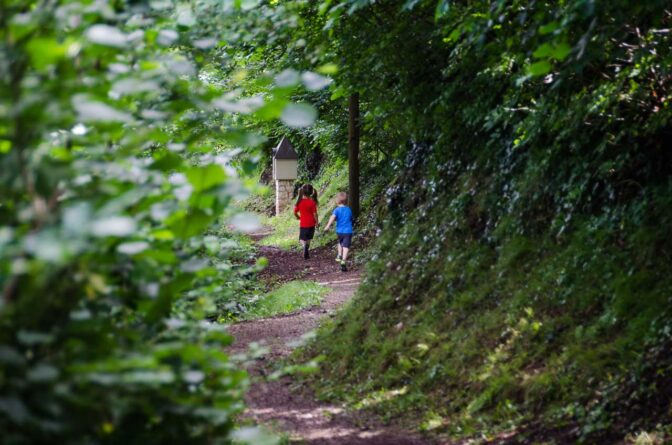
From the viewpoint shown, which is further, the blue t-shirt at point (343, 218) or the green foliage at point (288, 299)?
the blue t-shirt at point (343, 218)

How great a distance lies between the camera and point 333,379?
10234 mm

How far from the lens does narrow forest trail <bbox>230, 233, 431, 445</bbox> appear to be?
24.8 feet

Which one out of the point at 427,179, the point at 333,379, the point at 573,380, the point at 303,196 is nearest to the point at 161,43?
the point at 573,380

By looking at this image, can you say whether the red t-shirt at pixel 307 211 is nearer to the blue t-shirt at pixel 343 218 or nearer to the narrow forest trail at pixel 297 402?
the blue t-shirt at pixel 343 218

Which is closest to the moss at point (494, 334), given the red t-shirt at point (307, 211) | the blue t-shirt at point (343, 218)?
the blue t-shirt at point (343, 218)

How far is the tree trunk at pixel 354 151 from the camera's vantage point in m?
22.7

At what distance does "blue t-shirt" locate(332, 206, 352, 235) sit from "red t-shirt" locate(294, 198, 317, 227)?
2.72 meters

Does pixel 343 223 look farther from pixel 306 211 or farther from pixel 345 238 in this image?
pixel 306 211

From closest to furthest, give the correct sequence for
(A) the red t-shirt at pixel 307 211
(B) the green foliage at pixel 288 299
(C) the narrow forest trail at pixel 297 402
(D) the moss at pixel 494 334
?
(D) the moss at pixel 494 334 < (C) the narrow forest trail at pixel 297 402 < (B) the green foliage at pixel 288 299 < (A) the red t-shirt at pixel 307 211

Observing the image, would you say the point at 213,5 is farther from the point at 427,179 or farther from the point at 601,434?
the point at 427,179

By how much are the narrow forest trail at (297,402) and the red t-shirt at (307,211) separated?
4.62 metres

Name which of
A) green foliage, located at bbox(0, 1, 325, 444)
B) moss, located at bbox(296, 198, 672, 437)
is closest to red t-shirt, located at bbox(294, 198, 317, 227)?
moss, located at bbox(296, 198, 672, 437)

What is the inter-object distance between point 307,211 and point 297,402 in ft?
42.9

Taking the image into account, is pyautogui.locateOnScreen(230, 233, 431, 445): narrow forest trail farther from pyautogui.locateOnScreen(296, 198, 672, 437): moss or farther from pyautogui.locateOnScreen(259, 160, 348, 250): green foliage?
pyautogui.locateOnScreen(259, 160, 348, 250): green foliage
